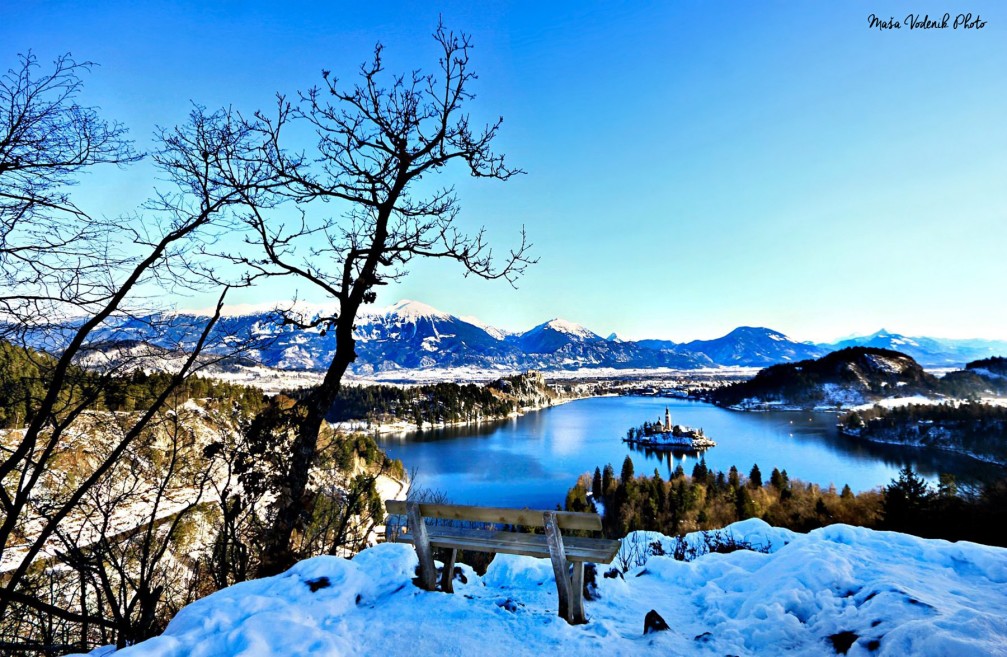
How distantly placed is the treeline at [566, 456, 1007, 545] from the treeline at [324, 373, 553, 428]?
65206 millimetres

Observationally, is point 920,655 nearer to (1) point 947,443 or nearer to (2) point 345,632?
(2) point 345,632

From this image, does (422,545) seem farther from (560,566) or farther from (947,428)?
(947,428)

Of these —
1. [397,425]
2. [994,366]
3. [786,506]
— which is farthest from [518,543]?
[994,366]

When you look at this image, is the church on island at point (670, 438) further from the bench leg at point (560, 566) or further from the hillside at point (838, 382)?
the bench leg at point (560, 566)

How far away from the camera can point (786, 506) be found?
32.2m

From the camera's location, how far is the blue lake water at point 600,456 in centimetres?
5300

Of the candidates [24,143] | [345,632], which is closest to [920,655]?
[345,632]

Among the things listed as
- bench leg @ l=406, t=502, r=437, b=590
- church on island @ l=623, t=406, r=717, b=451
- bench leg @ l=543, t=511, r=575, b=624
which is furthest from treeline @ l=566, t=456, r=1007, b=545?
church on island @ l=623, t=406, r=717, b=451

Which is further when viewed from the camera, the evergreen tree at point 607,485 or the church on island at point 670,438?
the church on island at point 670,438

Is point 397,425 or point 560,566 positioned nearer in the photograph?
point 560,566

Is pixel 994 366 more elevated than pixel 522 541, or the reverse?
pixel 522 541

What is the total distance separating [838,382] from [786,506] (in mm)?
151069

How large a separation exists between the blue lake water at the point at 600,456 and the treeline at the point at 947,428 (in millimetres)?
3347

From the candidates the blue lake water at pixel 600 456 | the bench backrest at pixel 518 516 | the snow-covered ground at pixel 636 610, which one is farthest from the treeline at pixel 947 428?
the bench backrest at pixel 518 516
